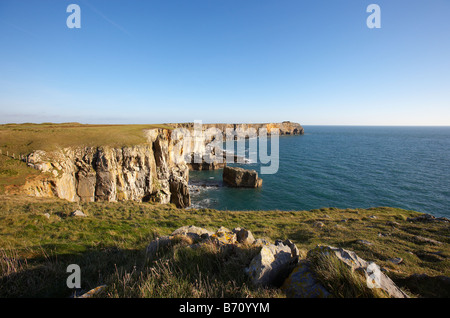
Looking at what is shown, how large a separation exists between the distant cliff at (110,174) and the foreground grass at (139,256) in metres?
6.24

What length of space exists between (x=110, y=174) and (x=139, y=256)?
22.2m

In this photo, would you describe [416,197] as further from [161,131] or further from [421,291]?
[161,131]

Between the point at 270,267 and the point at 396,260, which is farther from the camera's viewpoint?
the point at 396,260

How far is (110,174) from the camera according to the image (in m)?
24.3

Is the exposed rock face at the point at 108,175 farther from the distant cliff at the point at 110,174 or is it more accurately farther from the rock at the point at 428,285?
the rock at the point at 428,285

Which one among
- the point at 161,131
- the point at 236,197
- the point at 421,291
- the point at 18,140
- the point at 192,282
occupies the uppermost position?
the point at 161,131

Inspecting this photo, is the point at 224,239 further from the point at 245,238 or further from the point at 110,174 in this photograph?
the point at 110,174

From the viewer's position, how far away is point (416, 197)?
35.2m

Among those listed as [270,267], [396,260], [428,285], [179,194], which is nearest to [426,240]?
[396,260]

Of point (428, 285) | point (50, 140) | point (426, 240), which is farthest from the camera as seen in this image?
point (50, 140)
